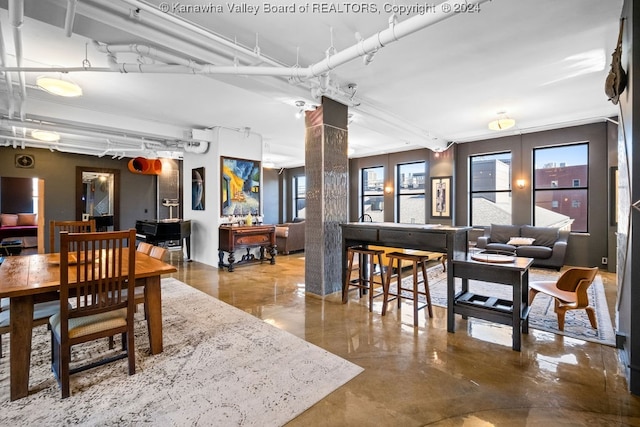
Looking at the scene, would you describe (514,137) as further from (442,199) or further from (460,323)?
(460,323)

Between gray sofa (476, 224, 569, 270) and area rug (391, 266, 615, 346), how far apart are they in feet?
1.78

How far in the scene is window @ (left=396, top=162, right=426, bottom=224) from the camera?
8.89 meters

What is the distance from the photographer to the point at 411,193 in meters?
9.09

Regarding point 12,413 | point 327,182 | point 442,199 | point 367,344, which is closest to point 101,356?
point 12,413

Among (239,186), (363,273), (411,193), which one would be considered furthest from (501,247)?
(239,186)

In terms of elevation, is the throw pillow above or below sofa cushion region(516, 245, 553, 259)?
above

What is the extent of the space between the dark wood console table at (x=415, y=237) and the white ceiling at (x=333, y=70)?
1.91 m

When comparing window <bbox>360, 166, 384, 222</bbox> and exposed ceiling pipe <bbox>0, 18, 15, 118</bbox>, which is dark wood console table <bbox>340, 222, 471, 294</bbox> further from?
window <bbox>360, 166, 384, 222</bbox>

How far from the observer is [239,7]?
2572 millimetres

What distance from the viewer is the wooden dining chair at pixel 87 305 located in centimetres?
198

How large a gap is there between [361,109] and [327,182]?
1.49m

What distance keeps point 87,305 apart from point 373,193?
28.4ft

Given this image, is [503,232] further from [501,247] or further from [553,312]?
[553,312]

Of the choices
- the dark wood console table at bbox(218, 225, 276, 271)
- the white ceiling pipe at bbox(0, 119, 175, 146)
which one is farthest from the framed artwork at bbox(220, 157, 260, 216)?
the white ceiling pipe at bbox(0, 119, 175, 146)
